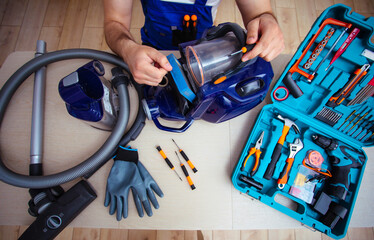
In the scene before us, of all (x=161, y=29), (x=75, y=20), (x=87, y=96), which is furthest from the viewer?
(x=75, y=20)

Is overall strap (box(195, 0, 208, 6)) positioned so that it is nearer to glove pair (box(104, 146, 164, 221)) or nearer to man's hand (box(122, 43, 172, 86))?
man's hand (box(122, 43, 172, 86))

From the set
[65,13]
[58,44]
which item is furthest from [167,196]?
[65,13]

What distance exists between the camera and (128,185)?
0.75 metres

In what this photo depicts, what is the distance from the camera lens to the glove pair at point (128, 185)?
2.39ft

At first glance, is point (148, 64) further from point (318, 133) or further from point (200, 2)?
point (318, 133)

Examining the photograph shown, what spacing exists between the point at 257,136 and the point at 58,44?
1712mm

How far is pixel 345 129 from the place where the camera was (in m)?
0.85

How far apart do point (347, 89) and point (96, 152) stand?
0.96 metres

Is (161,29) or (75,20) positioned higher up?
(161,29)

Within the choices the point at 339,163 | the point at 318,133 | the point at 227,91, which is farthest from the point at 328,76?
the point at 227,91

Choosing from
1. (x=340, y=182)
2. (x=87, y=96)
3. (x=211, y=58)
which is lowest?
(x=340, y=182)

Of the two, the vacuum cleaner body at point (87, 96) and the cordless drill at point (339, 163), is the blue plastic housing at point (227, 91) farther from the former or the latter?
the cordless drill at point (339, 163)

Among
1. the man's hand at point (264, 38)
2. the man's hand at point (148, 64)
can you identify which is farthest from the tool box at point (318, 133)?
the man's hand at point (148, 64)

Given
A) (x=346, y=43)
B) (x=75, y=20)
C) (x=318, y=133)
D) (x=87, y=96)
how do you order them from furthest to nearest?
(x=75, y=20) → (x=318, y=133) → (x=346, y=43) → (x=87, y=96)
